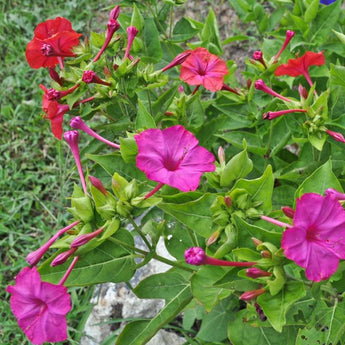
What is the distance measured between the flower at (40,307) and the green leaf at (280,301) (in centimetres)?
60

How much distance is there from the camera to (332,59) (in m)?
2.66

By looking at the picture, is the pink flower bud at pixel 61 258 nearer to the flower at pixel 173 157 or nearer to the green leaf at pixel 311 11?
the flower at pixel 173 157

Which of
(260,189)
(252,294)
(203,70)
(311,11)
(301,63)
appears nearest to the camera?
(252,294)

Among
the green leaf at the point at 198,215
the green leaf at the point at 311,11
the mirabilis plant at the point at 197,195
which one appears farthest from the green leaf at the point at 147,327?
the green leaf at the point at 311,11

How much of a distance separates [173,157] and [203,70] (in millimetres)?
700

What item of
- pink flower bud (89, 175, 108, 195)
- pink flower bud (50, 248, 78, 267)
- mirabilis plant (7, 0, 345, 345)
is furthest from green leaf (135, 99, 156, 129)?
pink flower bud (50, 248, 78, 267)

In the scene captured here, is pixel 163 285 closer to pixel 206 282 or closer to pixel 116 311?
pixel 206 282

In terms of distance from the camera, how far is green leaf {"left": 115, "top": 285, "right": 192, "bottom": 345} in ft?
5.90

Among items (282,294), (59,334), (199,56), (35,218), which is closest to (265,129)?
(199,56)

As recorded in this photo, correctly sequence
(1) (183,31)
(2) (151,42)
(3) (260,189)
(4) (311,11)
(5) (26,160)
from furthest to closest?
(5) (26,160) → (1) (183,31) → (4) (311,11) → (2) (151,42) → (3) (260,189)

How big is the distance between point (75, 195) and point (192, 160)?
16.8 inches

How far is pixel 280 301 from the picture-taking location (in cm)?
156

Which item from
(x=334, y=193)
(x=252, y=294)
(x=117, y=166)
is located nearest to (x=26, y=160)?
(x=117, y=166)

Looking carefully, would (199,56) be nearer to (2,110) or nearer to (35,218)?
(35,218)
